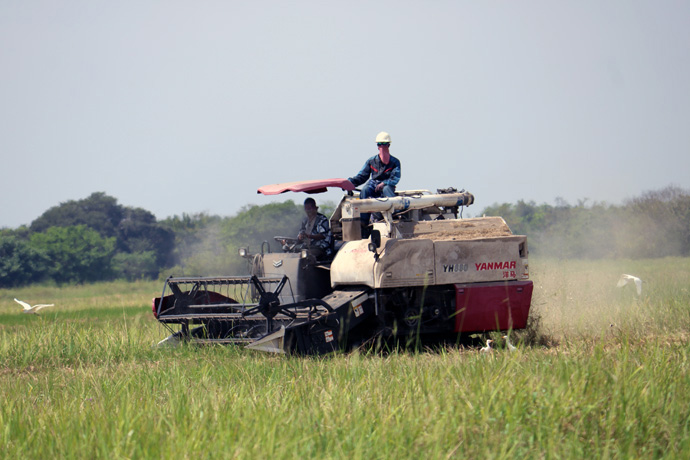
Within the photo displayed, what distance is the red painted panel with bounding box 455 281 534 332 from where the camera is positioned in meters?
9.82

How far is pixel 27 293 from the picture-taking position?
144ft

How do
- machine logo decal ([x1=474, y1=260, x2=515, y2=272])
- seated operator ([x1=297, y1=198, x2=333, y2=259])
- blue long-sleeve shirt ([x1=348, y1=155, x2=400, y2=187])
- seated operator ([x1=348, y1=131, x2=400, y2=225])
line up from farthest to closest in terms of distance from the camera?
blue long-sleeve shirt ([x1=348, y1=155, x2=400, y2=187]) → seated operator ([x1=348, y1=131, x2=400, y2=225]) → seated operator ([x1=297, y1=198, x2=333, y2=259]) → machine logo decal ([x1=474, y1=260, x2=515, y2=272])

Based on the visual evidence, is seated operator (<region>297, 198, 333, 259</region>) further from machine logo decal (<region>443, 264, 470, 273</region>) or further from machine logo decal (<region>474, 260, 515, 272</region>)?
machine logo decal (<region>474, 260, 515, 272</region>)

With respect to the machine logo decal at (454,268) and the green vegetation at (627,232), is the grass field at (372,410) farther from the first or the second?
the green vegetation at (627,232)

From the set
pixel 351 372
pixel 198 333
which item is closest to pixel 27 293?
pixel 198 333

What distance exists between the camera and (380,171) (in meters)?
11.5

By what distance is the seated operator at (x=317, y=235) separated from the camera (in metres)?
11.0

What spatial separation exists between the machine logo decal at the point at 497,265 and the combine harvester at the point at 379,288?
12 millimetres

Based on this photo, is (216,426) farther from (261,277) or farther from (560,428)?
(261,277)

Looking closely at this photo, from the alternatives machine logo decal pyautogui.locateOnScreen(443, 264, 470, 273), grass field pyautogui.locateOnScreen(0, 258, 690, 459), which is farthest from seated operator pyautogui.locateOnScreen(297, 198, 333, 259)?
grass field pyautogui.locateOnScreen(0, 258, 690, 459)

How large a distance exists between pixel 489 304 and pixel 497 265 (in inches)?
18.8

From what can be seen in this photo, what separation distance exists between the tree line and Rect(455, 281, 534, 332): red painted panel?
448 cm

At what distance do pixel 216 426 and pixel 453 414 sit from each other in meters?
1.47

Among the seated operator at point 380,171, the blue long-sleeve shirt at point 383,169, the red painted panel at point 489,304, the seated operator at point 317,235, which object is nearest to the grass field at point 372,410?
the red painted panel at point 489,304
